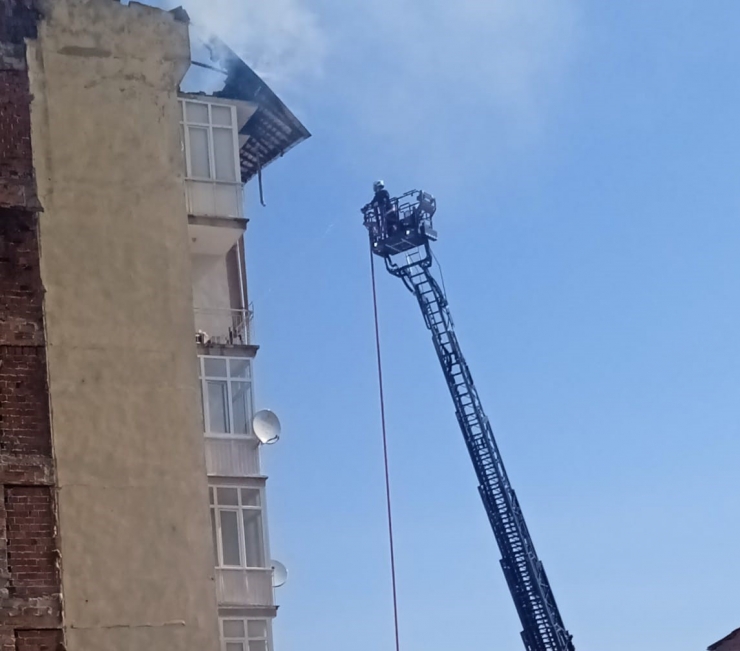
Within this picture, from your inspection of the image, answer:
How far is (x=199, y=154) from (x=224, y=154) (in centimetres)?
43

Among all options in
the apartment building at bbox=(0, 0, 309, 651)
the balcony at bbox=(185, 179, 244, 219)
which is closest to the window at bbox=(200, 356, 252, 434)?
the apartment building at bbox=(0, 0, 309, 651)

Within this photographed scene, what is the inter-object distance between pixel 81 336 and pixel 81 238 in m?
1.28

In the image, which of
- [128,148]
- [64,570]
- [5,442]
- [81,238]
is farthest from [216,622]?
[128,148]

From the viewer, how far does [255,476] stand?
739 inches

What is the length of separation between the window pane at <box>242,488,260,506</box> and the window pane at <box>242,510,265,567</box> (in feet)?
0.39

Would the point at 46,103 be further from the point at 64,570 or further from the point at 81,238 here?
the point at 64,570

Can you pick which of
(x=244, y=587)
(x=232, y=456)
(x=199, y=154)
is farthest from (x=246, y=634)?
(x=199, y=154)

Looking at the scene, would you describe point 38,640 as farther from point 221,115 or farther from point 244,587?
point 221,115

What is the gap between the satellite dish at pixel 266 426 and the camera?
18.9m

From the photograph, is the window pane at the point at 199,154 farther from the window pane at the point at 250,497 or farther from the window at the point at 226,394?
the window pane at the point at 250,497

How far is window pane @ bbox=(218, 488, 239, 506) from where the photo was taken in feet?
60.3

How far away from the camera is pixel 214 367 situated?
62.8 feet

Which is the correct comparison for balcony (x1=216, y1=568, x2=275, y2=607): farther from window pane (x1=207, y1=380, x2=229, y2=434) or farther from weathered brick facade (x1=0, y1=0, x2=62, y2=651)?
weathered brick facade (x1=0, y1=0, x2=62, y2=651)

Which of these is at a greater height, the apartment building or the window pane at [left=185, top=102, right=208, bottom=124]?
the window pane at [left=185, top=102, right=208, bottom=124]
